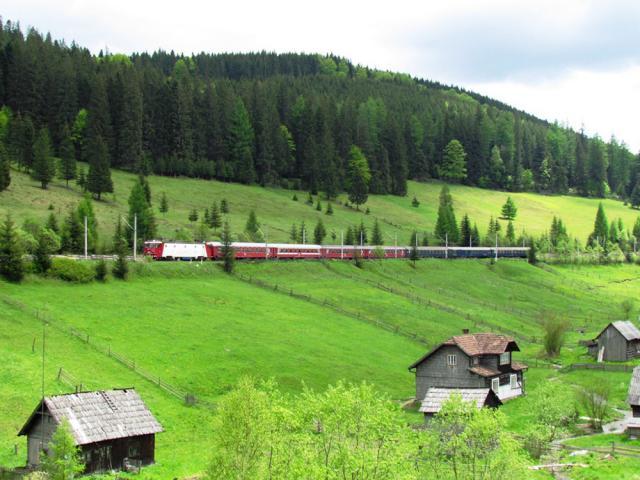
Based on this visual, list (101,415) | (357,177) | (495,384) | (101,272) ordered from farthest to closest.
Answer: (357,177)
(101,272)
(495,384)
(101,415)

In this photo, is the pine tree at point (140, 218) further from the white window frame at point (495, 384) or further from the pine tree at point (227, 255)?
the white window frame at point (495, 384)

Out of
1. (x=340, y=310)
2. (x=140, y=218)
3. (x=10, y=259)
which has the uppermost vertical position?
(x=140, y=218)

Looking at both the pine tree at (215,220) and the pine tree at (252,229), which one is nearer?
the pine tree at (252,229)

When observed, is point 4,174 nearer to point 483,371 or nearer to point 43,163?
point 43,163

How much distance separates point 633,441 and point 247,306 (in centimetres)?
3720

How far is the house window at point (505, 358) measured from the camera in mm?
57812

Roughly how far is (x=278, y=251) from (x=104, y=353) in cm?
4384

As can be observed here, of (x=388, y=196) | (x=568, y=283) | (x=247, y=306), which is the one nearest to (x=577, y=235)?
(x=388, y=196)

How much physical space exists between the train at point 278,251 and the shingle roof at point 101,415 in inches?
1803

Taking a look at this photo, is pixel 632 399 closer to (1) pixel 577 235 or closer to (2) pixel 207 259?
(2) pixel 207 259

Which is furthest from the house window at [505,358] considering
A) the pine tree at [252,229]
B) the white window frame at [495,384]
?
the pine tree at [252,229]

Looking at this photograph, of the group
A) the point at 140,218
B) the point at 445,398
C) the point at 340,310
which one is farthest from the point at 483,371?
the point at 140,218

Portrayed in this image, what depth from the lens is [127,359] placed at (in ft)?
171

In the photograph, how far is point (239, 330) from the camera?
6338cm
